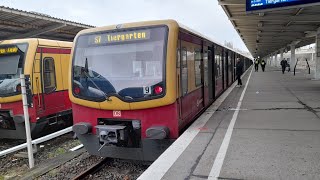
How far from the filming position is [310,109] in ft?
30.9

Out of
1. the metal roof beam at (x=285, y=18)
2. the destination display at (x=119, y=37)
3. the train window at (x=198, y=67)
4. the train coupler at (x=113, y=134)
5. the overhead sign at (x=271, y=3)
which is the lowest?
the train coupler at (x=113, y=134)

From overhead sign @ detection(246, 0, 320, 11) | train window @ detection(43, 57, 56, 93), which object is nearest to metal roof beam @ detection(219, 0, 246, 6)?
overhead sign @ detection(246, 0, 320, 11)

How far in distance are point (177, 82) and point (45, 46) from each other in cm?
479

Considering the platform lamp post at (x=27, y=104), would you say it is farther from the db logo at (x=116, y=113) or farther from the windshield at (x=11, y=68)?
the db logo at (x=116, y=113)

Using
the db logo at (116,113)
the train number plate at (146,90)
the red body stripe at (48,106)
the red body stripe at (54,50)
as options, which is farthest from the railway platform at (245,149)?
the red body stripe at (54,50)

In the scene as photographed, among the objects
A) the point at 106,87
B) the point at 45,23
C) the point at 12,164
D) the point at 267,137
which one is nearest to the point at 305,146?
the point at 267,137

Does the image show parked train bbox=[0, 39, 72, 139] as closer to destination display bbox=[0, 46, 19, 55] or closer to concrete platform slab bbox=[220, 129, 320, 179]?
destination display bbox=[0, 46, 19, 55]

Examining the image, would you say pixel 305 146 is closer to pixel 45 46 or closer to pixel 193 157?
pixel 193 157

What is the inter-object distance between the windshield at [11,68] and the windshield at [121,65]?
115 inches

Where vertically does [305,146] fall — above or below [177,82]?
below

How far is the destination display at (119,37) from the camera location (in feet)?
19.2

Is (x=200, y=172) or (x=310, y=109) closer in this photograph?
(x=200, y=172)

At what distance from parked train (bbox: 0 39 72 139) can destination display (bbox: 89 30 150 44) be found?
302 centimetres

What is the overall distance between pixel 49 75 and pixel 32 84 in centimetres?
84
